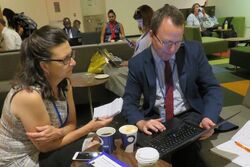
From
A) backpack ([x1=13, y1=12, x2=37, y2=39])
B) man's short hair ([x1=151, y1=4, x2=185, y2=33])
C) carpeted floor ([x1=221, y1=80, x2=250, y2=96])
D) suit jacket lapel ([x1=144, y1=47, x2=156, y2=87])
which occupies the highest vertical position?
backpack ([x1=13, y1=12, x2=37, y2=39])

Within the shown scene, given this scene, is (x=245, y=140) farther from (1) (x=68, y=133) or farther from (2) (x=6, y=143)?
(2) (x=6, y=143)

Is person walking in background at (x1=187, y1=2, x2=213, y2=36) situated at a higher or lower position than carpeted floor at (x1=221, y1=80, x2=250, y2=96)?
higher

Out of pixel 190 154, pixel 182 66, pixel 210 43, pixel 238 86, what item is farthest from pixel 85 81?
pixel 210 43

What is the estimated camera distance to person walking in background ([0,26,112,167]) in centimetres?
118

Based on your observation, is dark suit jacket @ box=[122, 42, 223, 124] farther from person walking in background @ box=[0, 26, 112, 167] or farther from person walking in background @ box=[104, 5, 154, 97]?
person walking in background @ box=[104, 5, 154, 97]

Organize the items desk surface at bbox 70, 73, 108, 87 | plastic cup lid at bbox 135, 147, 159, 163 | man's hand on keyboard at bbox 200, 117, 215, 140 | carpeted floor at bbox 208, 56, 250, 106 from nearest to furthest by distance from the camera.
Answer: plastic cup lid at bbox 135, 147, 159, 163 < man's hand on keyboard at bbox 200, 117, 215, 140 < desk surface at bbox 70, 73, 108, 87 < carpeted floor at bbox 208, 56, 250, 106

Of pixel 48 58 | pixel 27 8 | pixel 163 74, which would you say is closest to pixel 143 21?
pixel 163 74

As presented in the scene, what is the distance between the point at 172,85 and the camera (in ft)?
5.13

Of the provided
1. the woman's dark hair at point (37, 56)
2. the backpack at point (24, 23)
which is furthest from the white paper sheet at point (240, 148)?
the backpack at point (24, 23)

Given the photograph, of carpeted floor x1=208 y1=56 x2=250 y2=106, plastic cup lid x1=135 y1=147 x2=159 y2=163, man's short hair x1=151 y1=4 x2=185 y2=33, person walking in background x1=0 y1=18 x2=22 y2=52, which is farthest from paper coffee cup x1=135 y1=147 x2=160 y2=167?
person walking in background x1=0 y1=18 x2=22 y2=52

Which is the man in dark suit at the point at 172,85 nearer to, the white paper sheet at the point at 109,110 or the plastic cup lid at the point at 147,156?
the white paper sheet at the point at 109,110

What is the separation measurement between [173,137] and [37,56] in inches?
31.2

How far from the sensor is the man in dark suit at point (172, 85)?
150 centimetres

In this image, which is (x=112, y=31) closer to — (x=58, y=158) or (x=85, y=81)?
(x=85, y=81)
